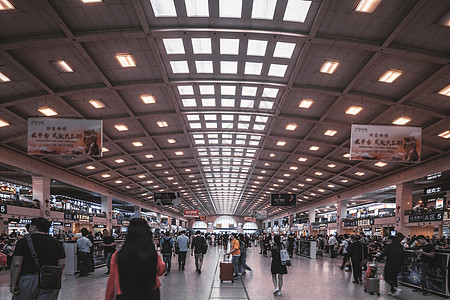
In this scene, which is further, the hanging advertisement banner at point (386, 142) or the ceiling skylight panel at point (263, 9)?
the hanging advertisement banner at point (386, 142)

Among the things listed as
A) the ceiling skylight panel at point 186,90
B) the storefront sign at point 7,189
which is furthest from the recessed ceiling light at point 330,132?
the storefront sign at point 7,189

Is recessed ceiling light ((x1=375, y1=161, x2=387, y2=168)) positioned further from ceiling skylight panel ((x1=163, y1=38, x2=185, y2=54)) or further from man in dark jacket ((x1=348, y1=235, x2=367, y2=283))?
ceiling skylight panel ((x1=163, y1=38, x2=185, y2=54))

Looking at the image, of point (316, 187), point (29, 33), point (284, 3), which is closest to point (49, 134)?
point (29, 33)

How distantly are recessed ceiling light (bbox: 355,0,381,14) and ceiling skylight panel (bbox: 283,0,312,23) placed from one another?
1475mm

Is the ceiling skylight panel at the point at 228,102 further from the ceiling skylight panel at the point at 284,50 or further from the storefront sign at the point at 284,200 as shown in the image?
the storefront sign at the point at 284,200

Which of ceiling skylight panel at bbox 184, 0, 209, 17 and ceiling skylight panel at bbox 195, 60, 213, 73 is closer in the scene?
ceiling skylight panel at bbox 184, 0, 209, 17

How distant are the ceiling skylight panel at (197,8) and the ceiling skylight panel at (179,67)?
12.2 ft

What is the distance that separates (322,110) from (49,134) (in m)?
13.6

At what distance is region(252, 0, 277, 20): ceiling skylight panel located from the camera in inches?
434

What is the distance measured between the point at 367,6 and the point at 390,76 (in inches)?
196

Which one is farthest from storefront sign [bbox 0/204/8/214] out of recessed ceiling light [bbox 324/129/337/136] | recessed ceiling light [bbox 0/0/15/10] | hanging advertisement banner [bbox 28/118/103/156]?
recessed ceiling light [bbox 324/129/337/136]

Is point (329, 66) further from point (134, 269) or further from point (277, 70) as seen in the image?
point (134, 269)

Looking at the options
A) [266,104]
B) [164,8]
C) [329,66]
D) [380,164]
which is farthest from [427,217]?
[164,8]

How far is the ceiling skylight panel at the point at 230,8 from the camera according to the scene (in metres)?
11.1
